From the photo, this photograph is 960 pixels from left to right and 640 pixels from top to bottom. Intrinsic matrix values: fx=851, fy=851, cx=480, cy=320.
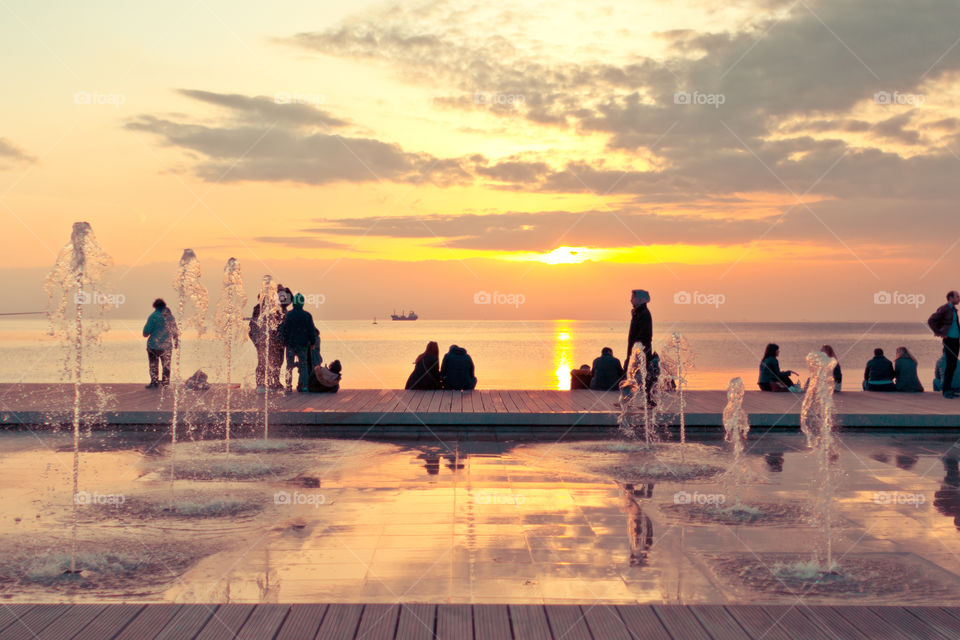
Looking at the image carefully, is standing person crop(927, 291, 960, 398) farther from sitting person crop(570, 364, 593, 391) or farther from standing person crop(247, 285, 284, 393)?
standing person crop(247, 285, 284, 393)

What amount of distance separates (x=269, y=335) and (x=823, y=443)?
11179 millimetres

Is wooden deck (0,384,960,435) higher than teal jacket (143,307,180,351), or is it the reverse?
Answer: teal jacket (143,307,180,351)

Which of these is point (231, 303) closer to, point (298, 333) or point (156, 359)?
point (298, 333)

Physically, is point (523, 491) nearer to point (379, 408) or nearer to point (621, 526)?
point (621, 526)

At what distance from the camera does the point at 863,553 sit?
6.00m

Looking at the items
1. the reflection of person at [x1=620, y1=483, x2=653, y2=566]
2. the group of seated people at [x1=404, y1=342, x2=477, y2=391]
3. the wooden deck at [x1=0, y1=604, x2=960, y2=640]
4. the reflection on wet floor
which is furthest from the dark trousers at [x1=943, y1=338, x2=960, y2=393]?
the wooden deck at [x1=0, y1=604, x2=960, y2=640]

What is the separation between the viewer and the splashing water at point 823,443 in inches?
236

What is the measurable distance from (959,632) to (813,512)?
3168 millimetres

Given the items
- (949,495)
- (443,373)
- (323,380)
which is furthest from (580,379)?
(949,495)

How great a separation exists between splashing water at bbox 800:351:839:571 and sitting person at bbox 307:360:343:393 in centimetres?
837

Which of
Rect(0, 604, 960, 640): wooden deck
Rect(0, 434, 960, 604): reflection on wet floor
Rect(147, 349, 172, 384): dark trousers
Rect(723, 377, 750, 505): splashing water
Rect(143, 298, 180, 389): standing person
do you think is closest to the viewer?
Rect(0, 604, 960, 640): wooden deck

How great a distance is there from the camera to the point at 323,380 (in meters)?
16.1

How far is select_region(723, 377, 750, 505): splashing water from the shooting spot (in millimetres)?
9240

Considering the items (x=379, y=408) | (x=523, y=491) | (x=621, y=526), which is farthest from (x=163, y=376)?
(x=621, y=526)
